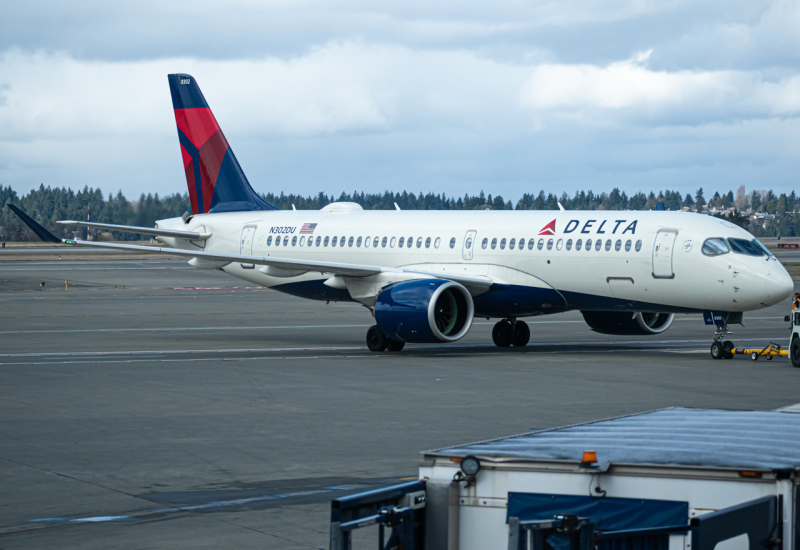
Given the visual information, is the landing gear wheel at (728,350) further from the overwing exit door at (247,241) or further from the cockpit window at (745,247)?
the overwing exit door at (247,241)

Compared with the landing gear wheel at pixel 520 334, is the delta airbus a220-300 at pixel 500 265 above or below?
above

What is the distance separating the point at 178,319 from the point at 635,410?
2405 cm

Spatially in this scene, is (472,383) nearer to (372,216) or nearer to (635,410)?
(635,410)

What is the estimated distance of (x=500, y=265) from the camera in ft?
90.1

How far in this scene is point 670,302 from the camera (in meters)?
25.0

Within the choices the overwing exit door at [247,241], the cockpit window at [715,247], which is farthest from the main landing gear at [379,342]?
the cockpit window at [715,247]

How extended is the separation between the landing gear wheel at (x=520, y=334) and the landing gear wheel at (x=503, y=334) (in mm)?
109

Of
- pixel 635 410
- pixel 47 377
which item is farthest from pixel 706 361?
pixel 47 377

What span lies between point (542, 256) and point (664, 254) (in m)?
3.21

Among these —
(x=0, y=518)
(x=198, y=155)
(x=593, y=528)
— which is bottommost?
(x=0, y=518)

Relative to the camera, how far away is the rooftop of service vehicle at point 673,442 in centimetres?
616

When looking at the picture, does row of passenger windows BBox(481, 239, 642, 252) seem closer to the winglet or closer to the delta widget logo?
the delta widget logo

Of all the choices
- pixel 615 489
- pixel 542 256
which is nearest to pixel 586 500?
pixel 615 489

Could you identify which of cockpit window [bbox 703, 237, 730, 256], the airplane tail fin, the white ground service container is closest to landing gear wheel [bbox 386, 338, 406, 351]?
cockpit window [bbox 703, 237, 730, 256]
